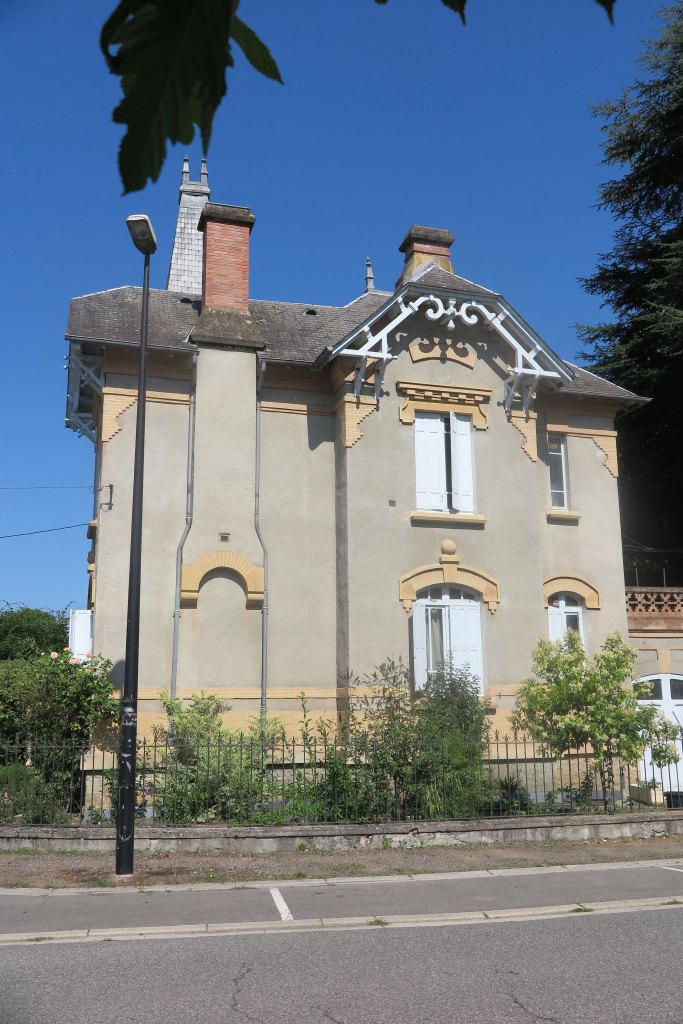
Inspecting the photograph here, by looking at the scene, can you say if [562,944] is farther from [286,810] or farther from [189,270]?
[189,270]

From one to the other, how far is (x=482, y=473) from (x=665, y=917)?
10325 millimetres

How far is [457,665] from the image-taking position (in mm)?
16281

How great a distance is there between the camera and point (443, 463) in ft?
57.2

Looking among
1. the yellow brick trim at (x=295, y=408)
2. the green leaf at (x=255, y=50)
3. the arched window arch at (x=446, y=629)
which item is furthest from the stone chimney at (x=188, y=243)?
the green leaf at (x=255, y=50)

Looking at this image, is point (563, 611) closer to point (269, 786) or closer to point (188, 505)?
point (188, 505)

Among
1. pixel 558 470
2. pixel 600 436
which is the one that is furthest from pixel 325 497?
pixel 600 436

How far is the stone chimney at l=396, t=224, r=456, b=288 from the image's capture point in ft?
68.8

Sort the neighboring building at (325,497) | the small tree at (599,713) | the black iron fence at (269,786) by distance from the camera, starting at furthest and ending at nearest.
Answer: the neighboring building at (325,497)
the small tree at (599,713)
the black iron fence at (269,786)

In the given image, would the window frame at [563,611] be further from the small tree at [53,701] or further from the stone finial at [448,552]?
the small tree at [53,701]

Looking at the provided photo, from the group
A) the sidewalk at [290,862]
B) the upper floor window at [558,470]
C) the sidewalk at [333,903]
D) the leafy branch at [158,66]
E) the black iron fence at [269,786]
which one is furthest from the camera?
the upper floor window at [558,470]

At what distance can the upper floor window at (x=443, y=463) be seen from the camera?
1727 centimetres

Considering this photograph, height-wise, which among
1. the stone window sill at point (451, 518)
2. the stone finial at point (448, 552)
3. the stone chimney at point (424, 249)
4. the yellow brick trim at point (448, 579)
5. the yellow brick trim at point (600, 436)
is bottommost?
the yellow brick trim at point (448, 579)

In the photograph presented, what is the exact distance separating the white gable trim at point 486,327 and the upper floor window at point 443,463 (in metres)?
1.15

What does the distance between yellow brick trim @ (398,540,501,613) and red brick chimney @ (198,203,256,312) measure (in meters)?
6.33
